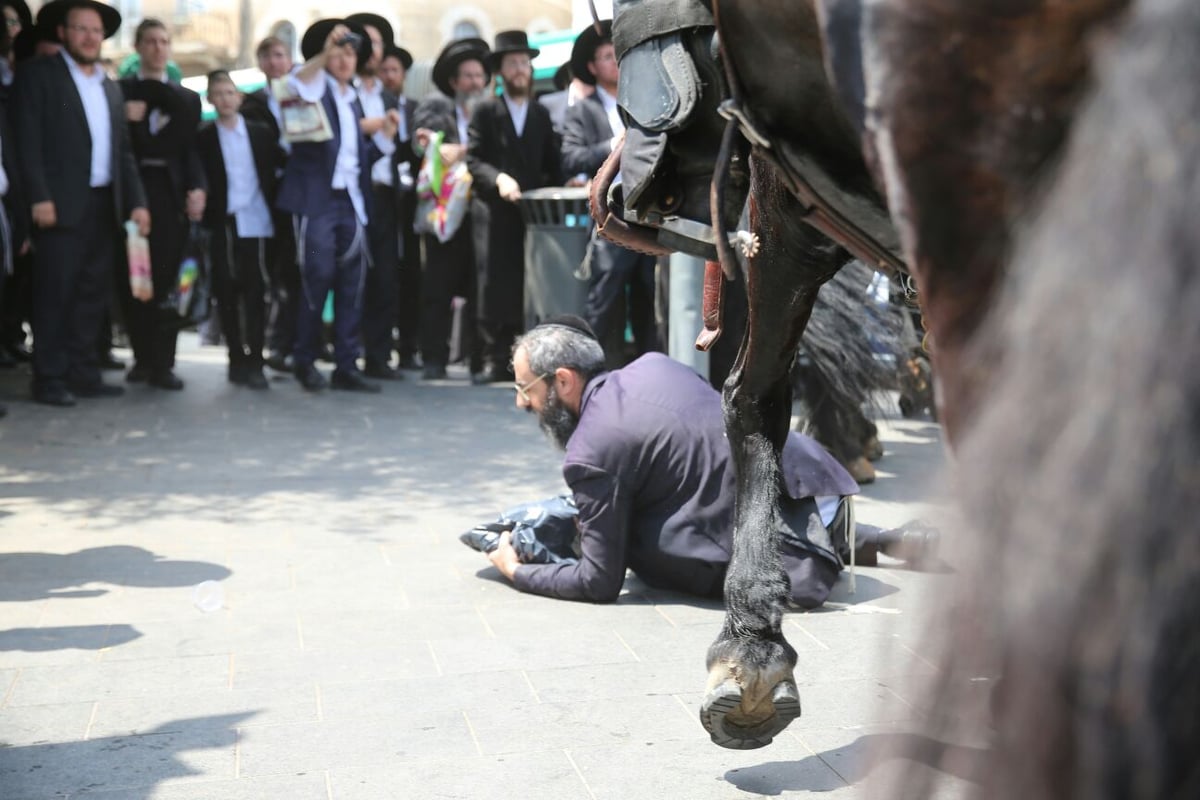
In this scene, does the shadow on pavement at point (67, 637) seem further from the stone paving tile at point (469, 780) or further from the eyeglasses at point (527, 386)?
the eyeglasses at point (527, 386)

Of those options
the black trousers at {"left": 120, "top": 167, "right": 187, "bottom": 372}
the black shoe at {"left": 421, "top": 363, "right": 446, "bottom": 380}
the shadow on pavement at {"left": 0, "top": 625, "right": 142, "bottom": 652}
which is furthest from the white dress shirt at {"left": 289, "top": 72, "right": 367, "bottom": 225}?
the shadow on pavement at {"left": 0, "top": 625, "right": 142, "bottom": 652}

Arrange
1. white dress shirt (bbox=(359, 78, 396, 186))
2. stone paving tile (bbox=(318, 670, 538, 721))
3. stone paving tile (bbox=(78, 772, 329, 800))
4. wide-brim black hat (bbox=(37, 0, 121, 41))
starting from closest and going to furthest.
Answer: stone paving tile (bbox=(78, 772, 329, 800)) → stone paving tile (bbox=(318, 670, 538, 721)) → wide-brim black hat (bbox=(37, 0, 121, 41)) → white dress shirt (bbox=(359, 78, 396, 186))

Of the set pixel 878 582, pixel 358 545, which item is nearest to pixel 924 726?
pixel 878 582

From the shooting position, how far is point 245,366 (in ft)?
34.8

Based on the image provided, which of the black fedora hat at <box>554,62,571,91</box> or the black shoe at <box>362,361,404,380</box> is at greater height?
the black fedora hat at <box>554,62,571,91</box>

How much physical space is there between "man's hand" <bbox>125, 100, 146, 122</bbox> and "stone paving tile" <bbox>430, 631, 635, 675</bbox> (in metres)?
6.81

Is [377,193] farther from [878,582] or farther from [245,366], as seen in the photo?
[878,582]

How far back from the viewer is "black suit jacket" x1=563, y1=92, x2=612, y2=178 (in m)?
9.32

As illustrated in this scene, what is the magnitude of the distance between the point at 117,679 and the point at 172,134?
6808 millimetres

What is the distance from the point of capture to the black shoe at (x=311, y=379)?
10266mm

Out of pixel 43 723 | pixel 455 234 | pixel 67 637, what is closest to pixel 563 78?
pixel 455 234

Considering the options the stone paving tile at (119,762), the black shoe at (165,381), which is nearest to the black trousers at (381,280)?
the black shoe at (165,381)

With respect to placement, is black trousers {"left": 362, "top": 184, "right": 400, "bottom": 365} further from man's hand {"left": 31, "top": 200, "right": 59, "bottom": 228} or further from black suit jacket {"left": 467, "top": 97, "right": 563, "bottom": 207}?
man's hand {"left": 31, "top": 200, "right": 59, "bottom": 228}

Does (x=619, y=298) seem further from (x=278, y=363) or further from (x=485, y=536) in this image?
(x=485, y=536)
